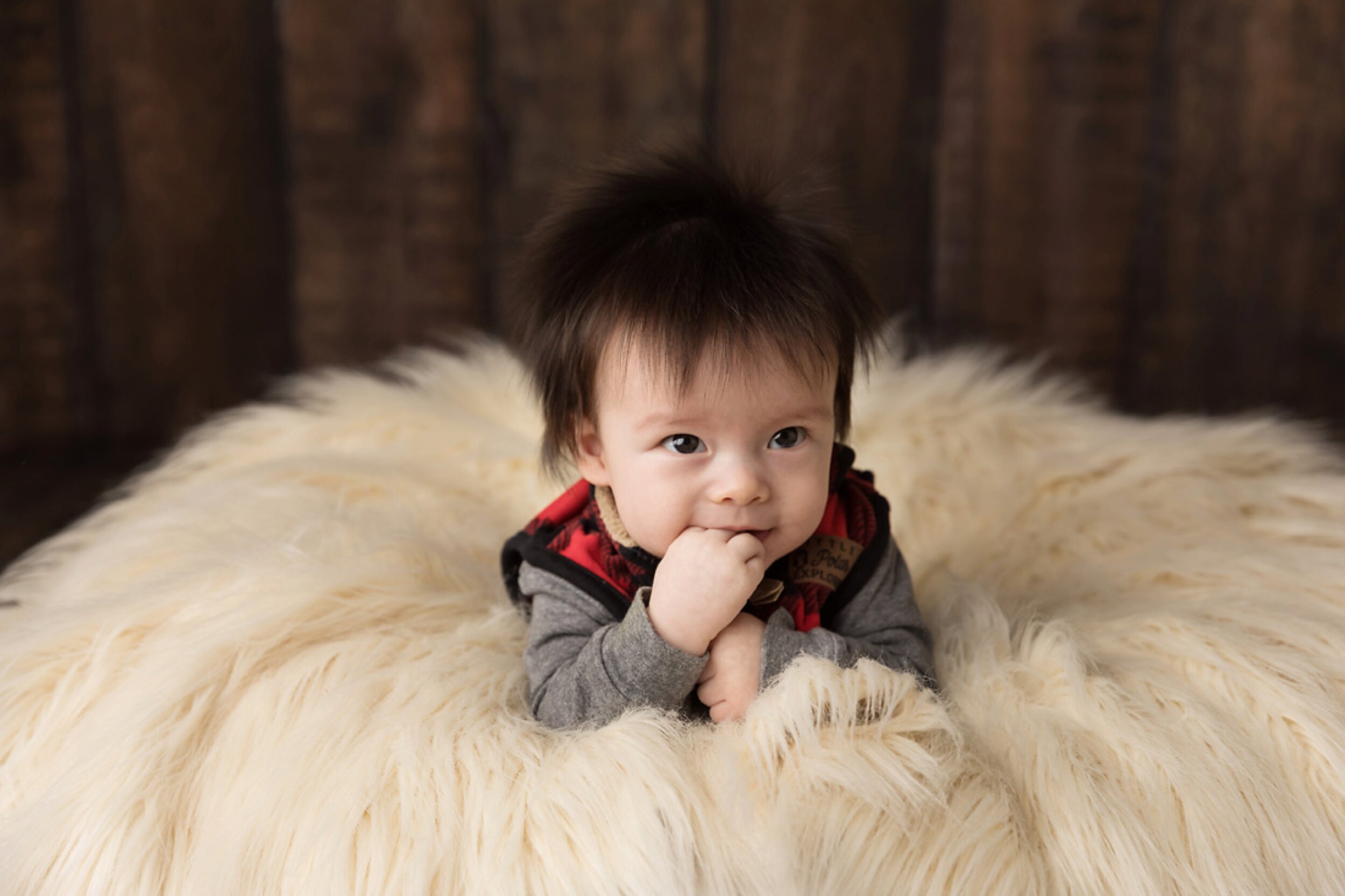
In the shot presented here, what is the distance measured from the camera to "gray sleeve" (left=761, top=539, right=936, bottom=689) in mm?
817

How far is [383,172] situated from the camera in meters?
1.85

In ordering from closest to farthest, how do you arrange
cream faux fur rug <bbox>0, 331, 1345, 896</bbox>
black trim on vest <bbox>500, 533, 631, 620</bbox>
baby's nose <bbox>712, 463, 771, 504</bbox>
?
1. cream faux fur rug <bbox>0, 331, 1345, 896</bbox>
2. baby's nose <bbox>712, 463, 771, 504</bbox>
3. black trim on vest <bbox>500, 533, 631, 620</bbox>

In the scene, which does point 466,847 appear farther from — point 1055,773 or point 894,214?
point 894,214

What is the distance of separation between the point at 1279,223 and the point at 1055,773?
1.46 meters

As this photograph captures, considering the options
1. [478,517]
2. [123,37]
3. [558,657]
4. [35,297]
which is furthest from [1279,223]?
[35,297]

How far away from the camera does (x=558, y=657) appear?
87 centimetres

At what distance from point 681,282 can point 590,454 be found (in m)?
0.17

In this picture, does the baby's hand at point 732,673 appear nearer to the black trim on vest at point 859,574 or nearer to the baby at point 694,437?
the baby at point 694,437

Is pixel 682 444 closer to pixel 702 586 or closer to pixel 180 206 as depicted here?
pixel 702 586

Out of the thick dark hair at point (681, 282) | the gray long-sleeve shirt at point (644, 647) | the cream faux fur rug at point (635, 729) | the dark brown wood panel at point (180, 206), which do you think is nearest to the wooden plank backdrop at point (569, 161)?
the dark brown wood panel at point (180, 206)

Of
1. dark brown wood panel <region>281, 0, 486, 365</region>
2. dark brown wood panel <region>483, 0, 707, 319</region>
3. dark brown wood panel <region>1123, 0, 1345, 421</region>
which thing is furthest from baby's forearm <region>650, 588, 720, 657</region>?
dark brown wood panel <region>1123, 0, 1345, 421</region>

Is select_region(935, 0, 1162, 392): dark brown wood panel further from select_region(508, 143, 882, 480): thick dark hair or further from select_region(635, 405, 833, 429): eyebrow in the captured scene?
select_region(635, 405, 833, 429): eyebrow

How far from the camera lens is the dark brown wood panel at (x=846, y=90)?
1815 millimetres

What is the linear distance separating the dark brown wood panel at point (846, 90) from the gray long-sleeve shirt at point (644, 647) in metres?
0.99
